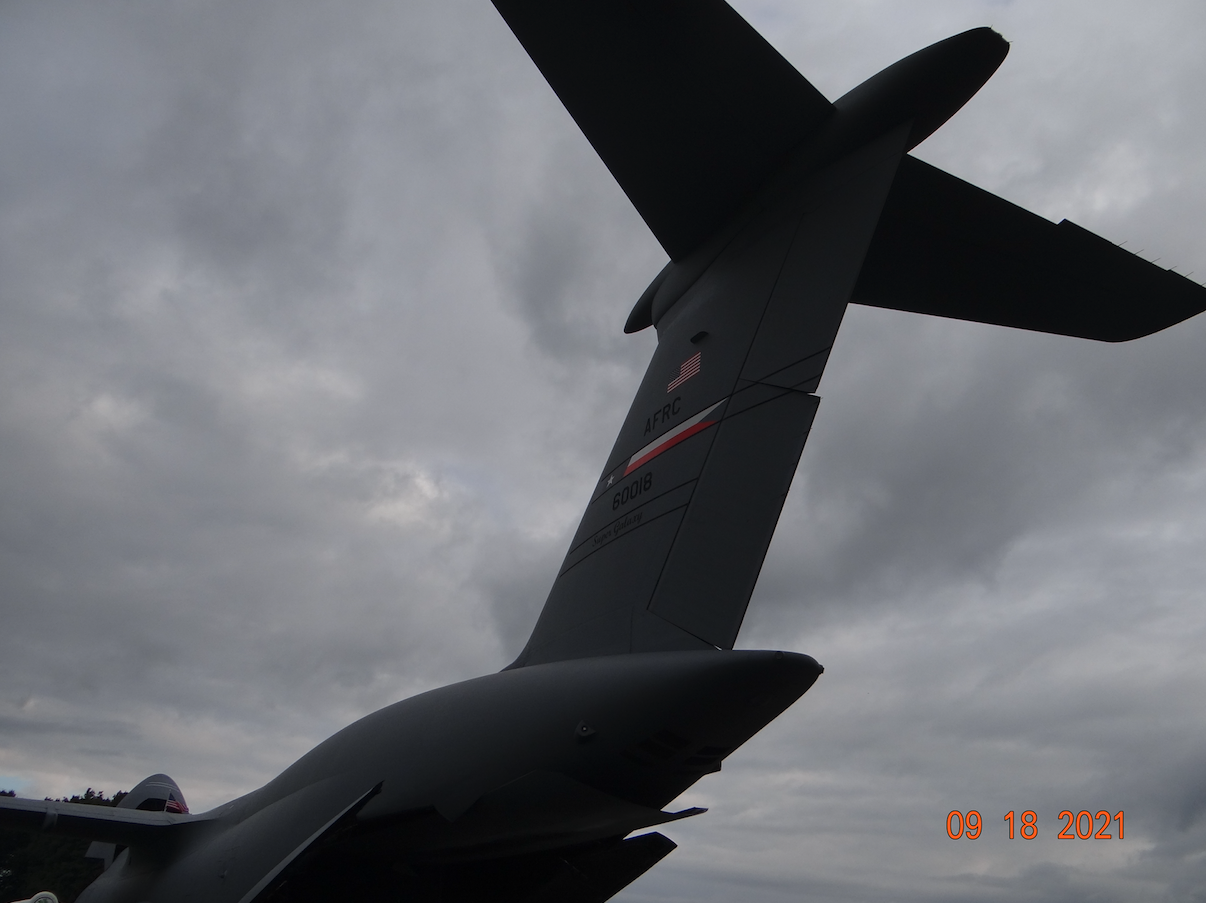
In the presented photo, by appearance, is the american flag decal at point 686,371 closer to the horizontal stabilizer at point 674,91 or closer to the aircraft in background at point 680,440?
the aircraft in background at point 680,440

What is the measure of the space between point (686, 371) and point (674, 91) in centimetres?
130

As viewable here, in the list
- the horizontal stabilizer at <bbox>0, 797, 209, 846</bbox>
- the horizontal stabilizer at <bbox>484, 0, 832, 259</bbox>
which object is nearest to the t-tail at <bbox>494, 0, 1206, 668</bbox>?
the horizontal stabilizer at <bbox>484, 0, 832, 259</bbox>


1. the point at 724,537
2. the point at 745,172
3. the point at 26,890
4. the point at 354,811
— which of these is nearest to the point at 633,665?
the point at 724,537

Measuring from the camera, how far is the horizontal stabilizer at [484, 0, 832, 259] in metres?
3.63

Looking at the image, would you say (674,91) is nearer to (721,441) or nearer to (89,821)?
(721,441)

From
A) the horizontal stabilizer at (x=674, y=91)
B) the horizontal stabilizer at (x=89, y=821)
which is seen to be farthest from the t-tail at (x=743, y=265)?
the horizontal stabilizer at (x=89, y=821)

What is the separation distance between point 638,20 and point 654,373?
1721 mm

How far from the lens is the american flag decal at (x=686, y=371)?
414 cm

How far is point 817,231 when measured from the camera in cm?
388

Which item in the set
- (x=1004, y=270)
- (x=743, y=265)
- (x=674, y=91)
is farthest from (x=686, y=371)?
(x=1004, y=270)

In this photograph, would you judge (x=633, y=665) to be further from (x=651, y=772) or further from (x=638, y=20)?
(x=638, y=20)

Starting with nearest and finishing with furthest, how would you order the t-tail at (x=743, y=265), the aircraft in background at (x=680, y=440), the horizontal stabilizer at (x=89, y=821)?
the aircraft in background at (x=680, y=440) < the t-tail at (x=743, y=265) < the horizontal stabilizer at (x=89, y=821)

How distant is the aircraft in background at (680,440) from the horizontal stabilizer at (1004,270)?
0.01 m

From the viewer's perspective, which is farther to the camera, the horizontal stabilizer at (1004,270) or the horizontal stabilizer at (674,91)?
the horizontal stabilizer at (1004,270)
